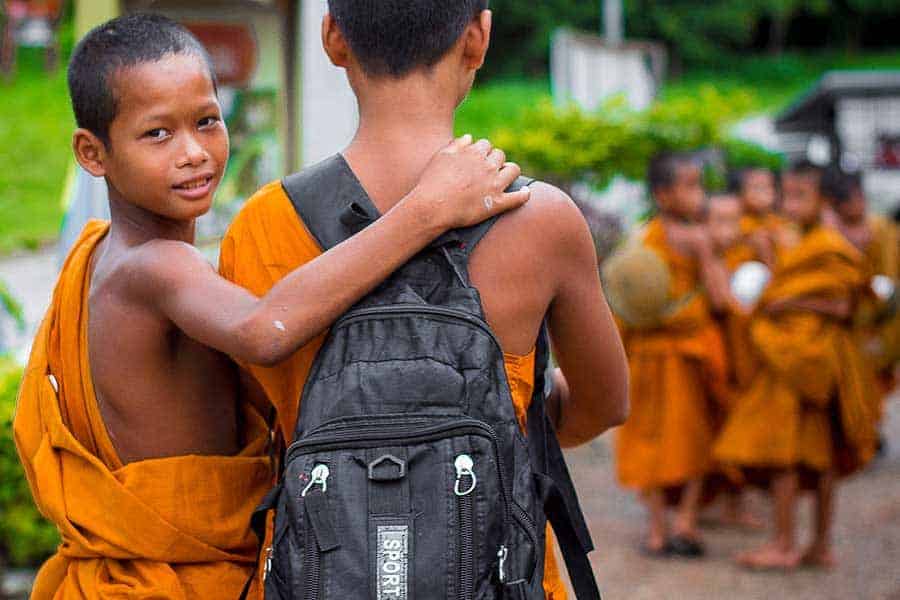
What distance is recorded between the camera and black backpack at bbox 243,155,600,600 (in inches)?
69.1

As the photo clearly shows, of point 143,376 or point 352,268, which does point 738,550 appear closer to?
point 143,376

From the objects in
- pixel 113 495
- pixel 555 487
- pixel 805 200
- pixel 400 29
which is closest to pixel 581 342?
pixel 555 487

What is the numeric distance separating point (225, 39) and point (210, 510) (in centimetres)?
399

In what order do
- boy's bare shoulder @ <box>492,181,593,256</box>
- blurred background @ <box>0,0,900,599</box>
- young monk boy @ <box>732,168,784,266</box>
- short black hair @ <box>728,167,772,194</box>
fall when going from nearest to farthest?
1. boy's bare shoulder @ <box>492,181,593,256</box>
2. blurred background @ <box>0,0,900,599</box>
3. young monk boy @ <box>732,168,784,266</box>
4. short black hair @ <box>728,167,772,194</box>

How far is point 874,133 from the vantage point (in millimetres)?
Answer: 12656

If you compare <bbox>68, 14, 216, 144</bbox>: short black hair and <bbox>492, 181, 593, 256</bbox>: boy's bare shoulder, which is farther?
<bbox>68, 14, 216, 144</bbox>: short black hair

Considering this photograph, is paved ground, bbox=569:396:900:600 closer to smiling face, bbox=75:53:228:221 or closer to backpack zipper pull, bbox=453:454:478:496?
smiling face, bbox=75:53:228:221

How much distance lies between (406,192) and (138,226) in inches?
21.4

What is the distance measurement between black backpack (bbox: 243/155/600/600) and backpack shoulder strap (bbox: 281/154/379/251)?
131 mm

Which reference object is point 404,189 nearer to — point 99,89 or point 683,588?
point 99,89

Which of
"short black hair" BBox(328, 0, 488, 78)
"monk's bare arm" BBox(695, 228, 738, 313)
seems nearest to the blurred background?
"monk's bare arm" BBox(695, 228, 738, 313)

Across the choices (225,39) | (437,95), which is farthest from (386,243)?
(225,39)

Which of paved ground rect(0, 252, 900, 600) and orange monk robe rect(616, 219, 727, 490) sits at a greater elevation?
orange monk robe rect(616, 219, 727, 490)

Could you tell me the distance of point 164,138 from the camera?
85.6 inches
